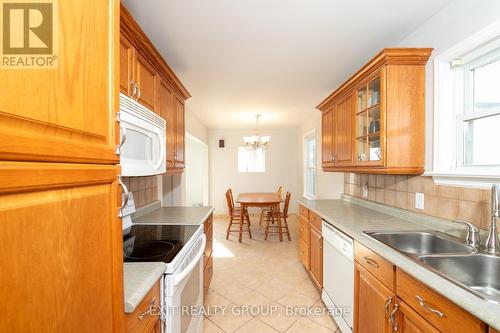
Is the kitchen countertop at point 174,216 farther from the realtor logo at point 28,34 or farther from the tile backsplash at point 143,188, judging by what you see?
the realtor logo at point 28,34

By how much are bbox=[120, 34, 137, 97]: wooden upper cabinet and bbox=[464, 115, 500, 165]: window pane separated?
2.19 m

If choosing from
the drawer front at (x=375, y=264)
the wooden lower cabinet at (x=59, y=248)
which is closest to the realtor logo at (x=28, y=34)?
the wooden lower cabinet at (x=59, y=248)

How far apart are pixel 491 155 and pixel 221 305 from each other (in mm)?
2390

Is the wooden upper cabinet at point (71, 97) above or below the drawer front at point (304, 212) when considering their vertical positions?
above

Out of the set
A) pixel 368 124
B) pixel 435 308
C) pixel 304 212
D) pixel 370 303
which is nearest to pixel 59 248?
pixel 435 308

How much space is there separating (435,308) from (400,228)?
0.84m

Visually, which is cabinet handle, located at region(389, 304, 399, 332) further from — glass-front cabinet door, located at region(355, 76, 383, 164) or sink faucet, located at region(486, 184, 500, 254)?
glass-front cabinet door, located at region(355, 76, 383, 164)

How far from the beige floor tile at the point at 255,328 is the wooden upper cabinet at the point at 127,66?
6.55ft

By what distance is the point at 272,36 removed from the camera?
5.98 ft

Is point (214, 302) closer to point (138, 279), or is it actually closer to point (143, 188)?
point (143, 188)

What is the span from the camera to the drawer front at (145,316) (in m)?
0.82

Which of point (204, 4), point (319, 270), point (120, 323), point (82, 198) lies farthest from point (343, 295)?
point (204, 4)

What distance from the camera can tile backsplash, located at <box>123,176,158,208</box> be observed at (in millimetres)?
2025

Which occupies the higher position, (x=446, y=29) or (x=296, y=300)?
(x=446, y=29)
